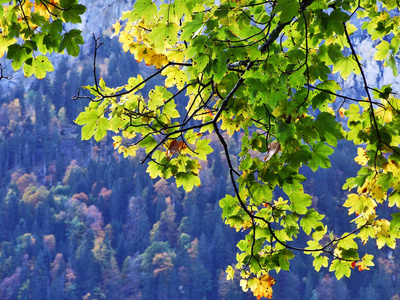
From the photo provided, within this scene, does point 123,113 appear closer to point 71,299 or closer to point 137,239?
point 71,299

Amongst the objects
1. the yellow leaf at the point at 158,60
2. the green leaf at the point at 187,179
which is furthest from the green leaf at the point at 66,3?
the green leaf at the point at 187,179

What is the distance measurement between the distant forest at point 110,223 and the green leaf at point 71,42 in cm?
4907

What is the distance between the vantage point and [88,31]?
79875mm

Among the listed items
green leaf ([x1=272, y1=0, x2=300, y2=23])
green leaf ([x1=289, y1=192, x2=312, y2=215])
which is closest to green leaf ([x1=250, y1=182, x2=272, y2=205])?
green leaf ([x1=289, y1=192, x2=312, y2=215])

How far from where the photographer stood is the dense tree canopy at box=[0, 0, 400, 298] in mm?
1759

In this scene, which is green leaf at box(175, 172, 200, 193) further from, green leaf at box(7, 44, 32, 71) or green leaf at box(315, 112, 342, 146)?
green leaf at box(7, 44, 32, 71)

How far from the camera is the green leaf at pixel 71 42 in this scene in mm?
1783

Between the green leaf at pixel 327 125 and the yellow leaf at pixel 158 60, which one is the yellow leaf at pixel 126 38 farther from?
the green leaf at pixel 327 125

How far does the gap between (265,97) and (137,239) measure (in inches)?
2362

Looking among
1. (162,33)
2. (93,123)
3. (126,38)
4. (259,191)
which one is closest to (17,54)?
(93,123)

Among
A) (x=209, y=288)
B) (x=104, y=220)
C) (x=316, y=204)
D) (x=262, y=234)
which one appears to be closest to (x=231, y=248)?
(x=209, y=288)

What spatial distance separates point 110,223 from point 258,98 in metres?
61.6

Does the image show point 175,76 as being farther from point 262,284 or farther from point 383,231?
point 383,231

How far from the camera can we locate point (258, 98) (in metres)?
1.96
